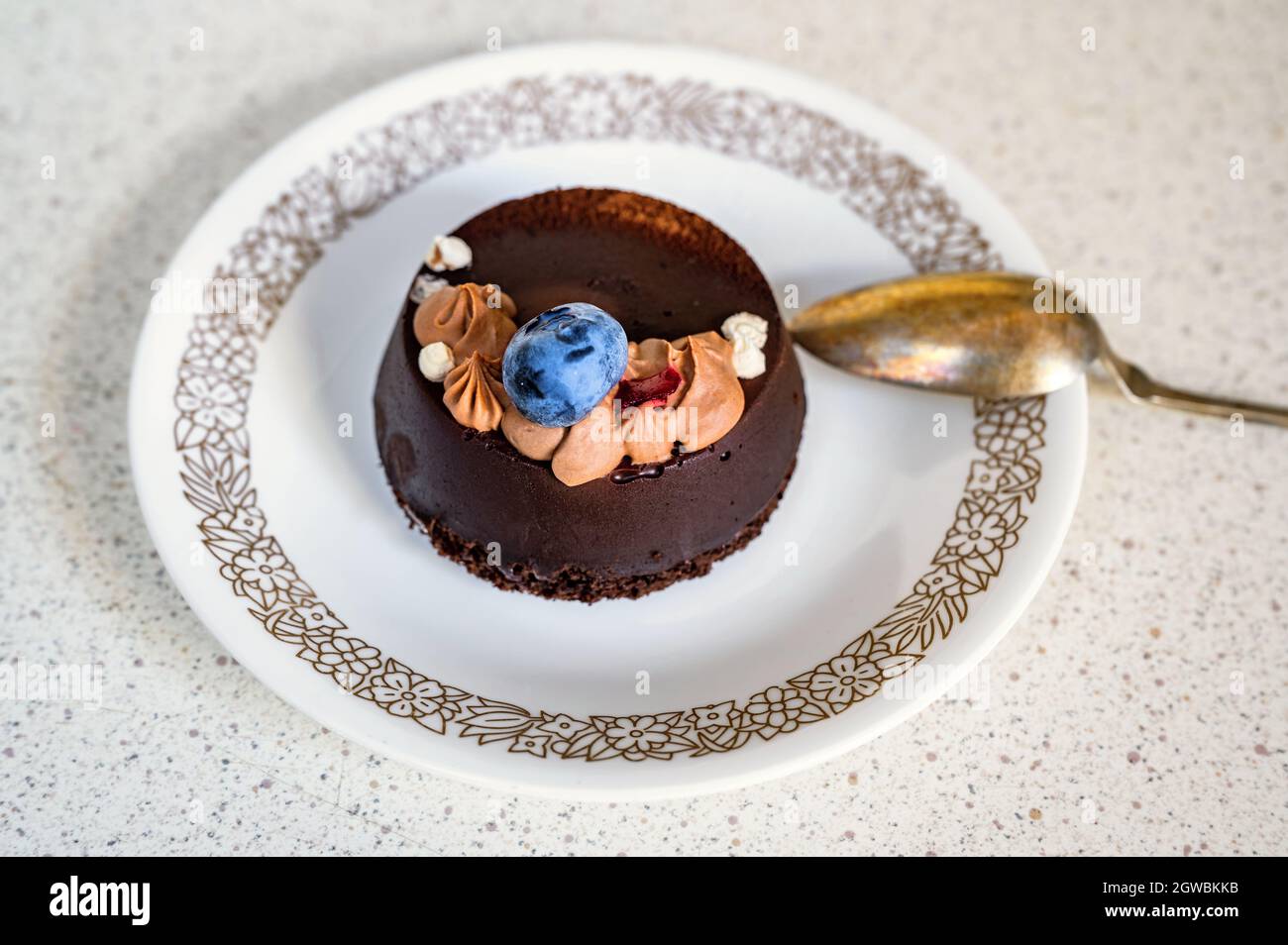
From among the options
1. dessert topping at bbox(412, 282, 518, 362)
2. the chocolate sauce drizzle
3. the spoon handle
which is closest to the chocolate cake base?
the chocolate sauce drizzle

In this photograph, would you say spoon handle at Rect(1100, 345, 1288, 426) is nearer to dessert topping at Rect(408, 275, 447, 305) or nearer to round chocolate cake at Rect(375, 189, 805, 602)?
round chocolate cake at Rect(375, 189, 805, 602)

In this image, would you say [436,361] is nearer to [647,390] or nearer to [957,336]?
[647,390]

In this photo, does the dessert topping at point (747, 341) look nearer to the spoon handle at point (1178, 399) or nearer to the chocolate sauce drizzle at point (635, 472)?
the chocolate sauce drizzle at point (635, 472)

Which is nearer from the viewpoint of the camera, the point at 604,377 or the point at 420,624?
the point at 604,377

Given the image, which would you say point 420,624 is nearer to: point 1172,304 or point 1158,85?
point 1172,304

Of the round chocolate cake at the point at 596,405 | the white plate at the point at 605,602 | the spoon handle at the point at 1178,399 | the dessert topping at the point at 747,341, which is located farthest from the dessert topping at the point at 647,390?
the spoon handle at the point at 1178,399

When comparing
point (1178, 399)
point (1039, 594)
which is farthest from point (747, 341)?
point (1178, 399)
